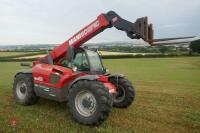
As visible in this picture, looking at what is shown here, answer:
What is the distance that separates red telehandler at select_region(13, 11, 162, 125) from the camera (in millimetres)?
7973

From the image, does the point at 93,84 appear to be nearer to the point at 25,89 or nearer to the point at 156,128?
Answer: the point at 156,128

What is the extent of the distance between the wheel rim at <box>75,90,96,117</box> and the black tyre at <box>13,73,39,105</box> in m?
2.41

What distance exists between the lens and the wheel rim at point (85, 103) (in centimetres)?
816

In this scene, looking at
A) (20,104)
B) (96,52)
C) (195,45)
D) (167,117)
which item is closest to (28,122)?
(20,104)

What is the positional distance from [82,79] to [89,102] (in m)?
0.66

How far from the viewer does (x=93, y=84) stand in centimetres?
790

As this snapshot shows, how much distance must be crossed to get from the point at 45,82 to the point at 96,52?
6.31 ft

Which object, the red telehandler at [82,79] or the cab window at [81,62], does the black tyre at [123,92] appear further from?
the cab window at [81,62]

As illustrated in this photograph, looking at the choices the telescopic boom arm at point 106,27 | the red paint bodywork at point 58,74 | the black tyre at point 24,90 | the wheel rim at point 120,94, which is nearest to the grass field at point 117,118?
the black tyre at point 24,90

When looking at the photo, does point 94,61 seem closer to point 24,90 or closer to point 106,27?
point 106,27

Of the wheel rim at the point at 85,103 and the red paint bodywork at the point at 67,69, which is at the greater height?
the red paint bodywork at the point at 67,69

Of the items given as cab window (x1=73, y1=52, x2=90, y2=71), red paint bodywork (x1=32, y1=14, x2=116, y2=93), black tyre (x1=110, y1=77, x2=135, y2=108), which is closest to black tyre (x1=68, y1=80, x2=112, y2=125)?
red paint bodywork (x1=32, y1=14, x2=116, y2=93)

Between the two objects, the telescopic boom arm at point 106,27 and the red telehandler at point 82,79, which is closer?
the red telehandler at point 82,79

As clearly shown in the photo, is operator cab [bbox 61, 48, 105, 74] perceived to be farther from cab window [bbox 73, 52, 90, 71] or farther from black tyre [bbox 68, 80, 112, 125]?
black tyre [bbox 68, 80, 112, 125]
